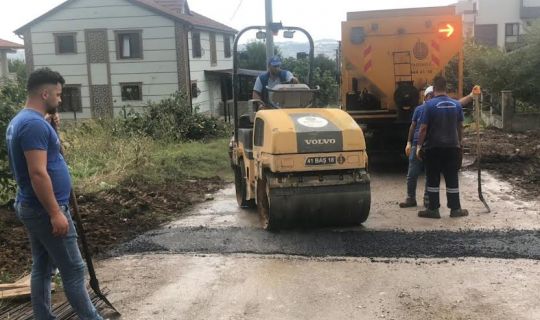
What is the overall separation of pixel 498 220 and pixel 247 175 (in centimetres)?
308

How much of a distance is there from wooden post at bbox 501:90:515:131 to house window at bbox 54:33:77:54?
765 inches

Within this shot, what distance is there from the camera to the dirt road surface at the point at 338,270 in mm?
4410

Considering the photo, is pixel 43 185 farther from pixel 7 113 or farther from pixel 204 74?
pixel 204 74

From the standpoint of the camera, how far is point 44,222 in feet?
12.0

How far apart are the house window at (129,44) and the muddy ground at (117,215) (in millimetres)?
17746

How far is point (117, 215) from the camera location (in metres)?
7.55

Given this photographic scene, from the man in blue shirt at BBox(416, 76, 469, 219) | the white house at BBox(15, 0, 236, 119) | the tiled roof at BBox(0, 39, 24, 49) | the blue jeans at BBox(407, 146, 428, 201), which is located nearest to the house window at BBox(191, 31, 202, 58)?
the white house at BBox(15, 0, 236, 119)

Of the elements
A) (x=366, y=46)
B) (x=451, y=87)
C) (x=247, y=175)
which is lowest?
(x=247, y=175)

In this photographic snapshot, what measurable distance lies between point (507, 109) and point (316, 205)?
456 inches

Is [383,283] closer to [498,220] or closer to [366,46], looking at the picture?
[498,220]

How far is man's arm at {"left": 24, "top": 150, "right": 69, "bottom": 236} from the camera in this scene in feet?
11.4

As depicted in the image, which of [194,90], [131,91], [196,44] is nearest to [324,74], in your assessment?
[196,44]

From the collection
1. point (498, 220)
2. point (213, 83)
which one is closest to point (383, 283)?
point (498, 220)

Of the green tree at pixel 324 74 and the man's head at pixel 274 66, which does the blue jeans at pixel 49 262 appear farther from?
the green tree at pixel 324 74
